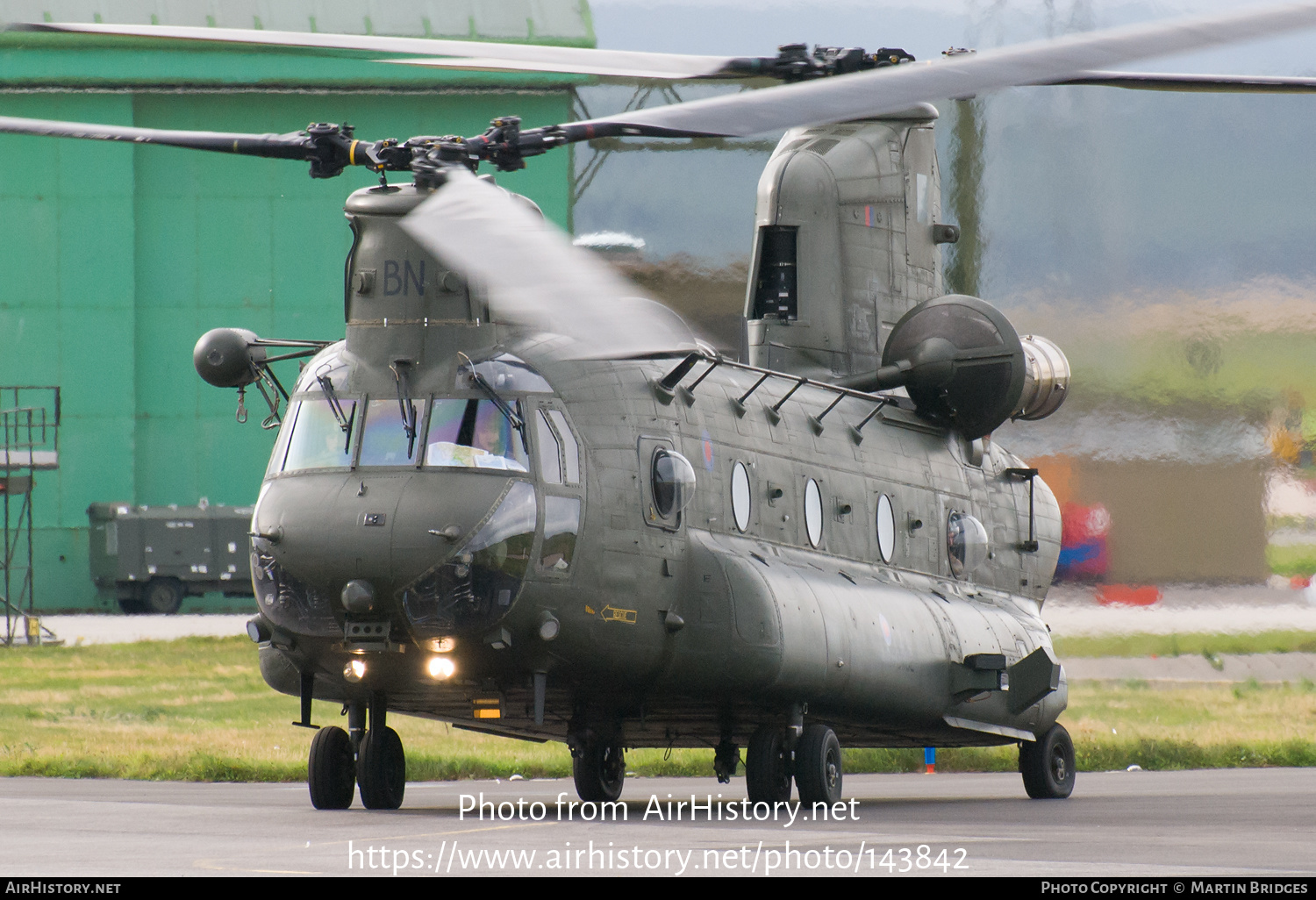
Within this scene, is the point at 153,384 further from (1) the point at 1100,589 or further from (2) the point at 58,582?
(1) the point at 1100,589

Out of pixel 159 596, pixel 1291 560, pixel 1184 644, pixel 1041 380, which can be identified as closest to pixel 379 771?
pixel 1041 380

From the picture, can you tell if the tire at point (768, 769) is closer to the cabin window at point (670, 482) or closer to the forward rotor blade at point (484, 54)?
the cabin window at point (670, 482)

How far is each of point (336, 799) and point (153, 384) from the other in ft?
124

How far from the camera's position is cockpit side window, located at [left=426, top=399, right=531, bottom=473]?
47.4 ft

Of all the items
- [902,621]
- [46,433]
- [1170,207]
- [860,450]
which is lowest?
[46,433]

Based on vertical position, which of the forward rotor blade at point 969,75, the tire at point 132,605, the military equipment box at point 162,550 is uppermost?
the forward rotor blade at point 969,75

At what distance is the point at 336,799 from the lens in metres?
15.6

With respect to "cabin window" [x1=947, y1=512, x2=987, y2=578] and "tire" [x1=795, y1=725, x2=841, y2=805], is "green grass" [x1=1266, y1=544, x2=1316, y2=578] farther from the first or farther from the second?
"tire" [x1=795, y1=725, x2=841, y2=805]

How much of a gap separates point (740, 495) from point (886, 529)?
8.53 ft

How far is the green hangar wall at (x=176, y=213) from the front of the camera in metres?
48.1

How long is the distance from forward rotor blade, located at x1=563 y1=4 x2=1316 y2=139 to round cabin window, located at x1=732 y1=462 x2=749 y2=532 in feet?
18.4

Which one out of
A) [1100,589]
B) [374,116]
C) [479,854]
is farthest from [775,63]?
[374,116]

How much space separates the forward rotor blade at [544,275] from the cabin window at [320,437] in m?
3.66

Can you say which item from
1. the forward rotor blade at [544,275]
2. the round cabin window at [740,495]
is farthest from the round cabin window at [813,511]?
the forward rotor blade at [544,275]
